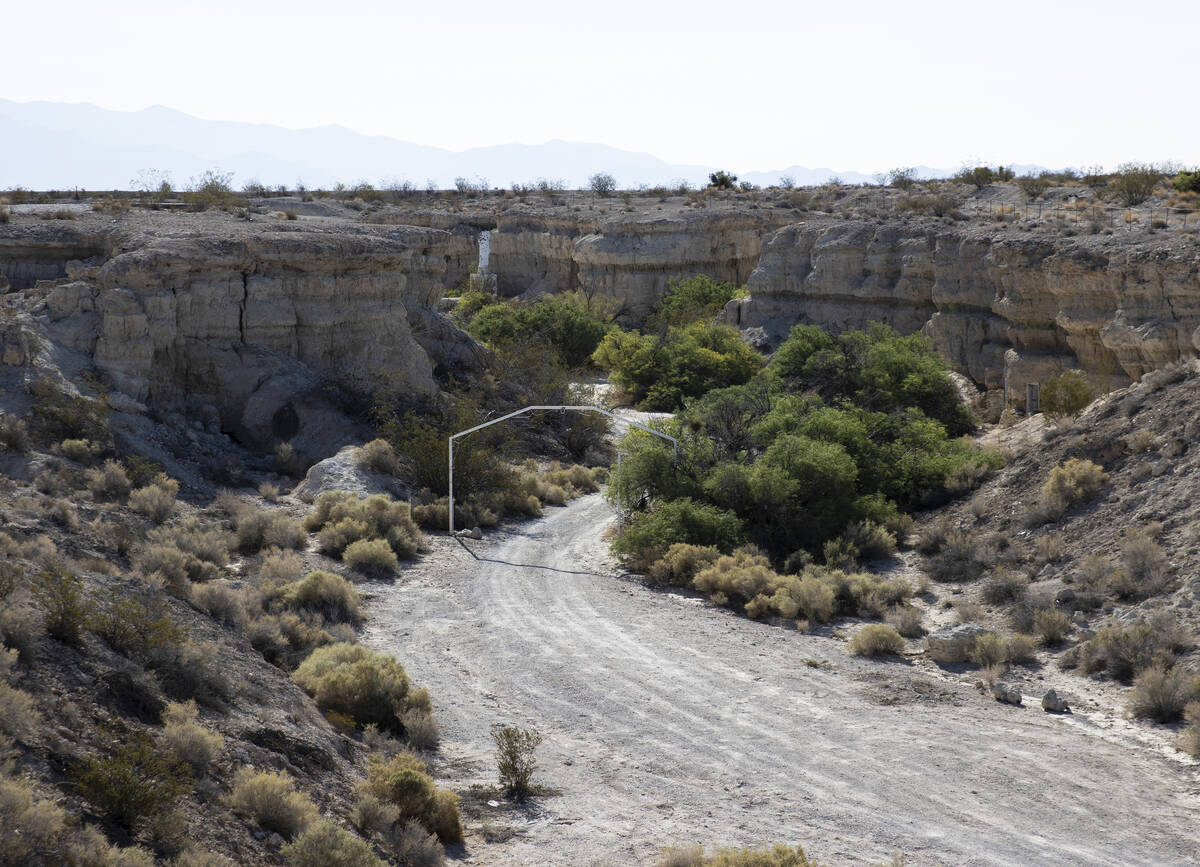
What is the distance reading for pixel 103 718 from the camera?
935 centimetres

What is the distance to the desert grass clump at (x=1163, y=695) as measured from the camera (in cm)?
1439

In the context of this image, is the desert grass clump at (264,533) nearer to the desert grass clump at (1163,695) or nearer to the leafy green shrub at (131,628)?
the leafy green shrub at (131,628)

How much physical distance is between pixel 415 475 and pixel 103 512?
8.18m

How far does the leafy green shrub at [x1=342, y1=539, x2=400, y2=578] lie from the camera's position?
21.2 metres

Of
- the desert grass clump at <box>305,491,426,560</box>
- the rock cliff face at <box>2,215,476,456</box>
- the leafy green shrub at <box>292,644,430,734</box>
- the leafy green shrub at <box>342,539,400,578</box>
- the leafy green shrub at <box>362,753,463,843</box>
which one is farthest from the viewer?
the rock cliff face at <box>2,215,476,456</box>

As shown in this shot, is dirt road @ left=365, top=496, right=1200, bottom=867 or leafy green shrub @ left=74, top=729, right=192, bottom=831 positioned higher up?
leafy green shrub @ left=74, top=729, right=192, bottom=831

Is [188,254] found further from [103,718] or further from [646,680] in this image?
[103,718]

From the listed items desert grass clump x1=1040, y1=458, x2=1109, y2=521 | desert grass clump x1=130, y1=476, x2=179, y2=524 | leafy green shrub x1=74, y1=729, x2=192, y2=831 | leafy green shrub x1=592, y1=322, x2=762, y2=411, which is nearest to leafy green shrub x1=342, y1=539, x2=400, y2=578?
desert grass clump x1=130, y1=476, x2=179, y2=524

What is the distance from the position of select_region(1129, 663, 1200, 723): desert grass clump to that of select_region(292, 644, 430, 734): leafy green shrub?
864 centimetres

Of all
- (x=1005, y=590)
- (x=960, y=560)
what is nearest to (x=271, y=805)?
(x=1005, y=590)

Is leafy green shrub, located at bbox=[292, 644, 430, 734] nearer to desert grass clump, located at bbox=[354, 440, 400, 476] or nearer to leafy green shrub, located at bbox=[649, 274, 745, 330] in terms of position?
desert grass clump, located at bbox=[354, 440, 400, 476]

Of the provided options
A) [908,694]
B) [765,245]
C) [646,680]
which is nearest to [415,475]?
[646,680]

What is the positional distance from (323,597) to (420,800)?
25.7 ft

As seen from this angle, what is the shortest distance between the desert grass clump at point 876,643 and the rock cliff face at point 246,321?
1479 centimetres
